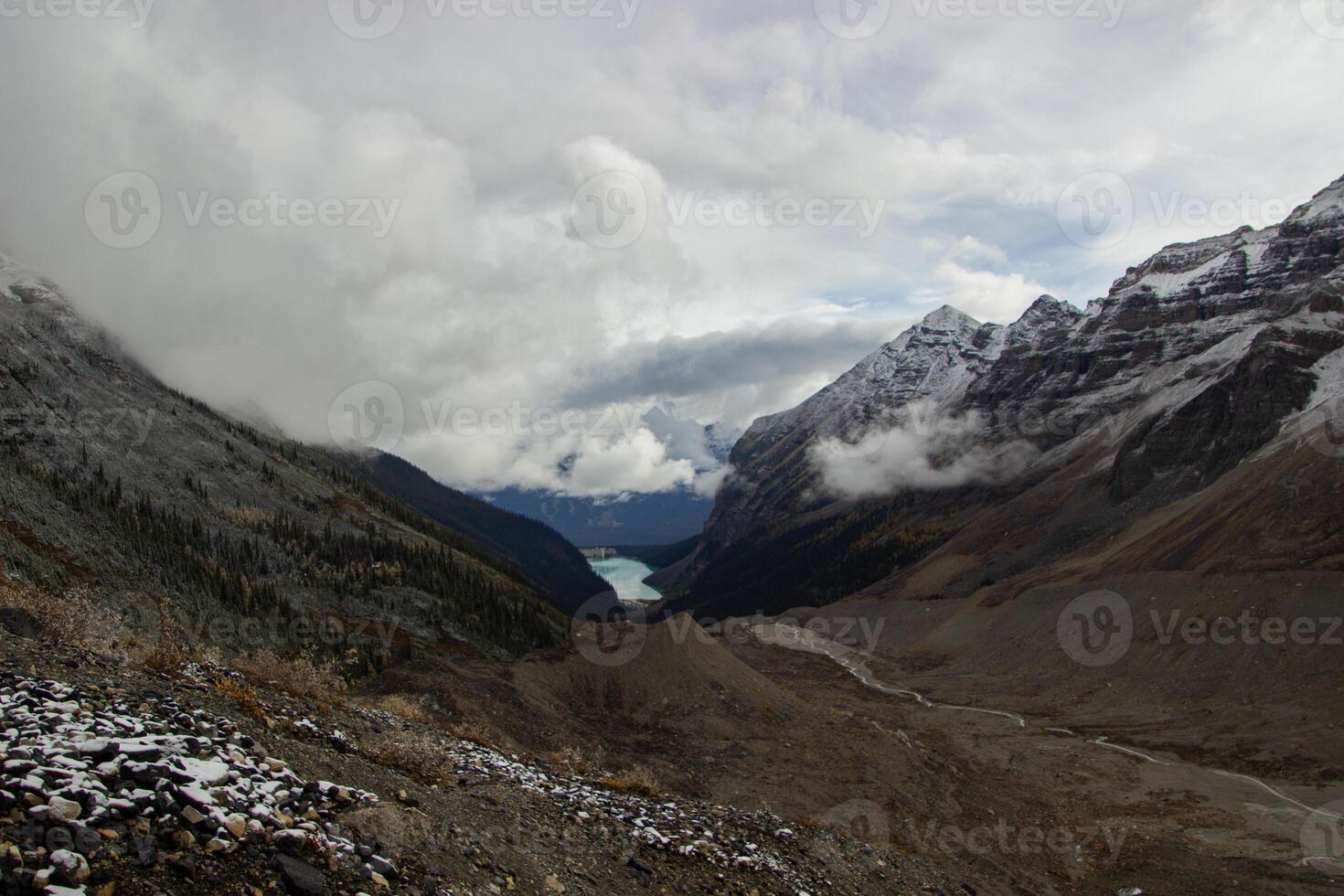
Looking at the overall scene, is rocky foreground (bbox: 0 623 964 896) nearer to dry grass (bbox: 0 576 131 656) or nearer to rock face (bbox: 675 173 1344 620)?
dry grass (bbox: 0 576 131 656)

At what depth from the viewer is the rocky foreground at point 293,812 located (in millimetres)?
8172

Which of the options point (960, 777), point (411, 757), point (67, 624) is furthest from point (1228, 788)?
point (67, 624)

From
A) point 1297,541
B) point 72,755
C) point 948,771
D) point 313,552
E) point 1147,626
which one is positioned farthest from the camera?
point 313,552

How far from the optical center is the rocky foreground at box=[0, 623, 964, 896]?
8.17 meters

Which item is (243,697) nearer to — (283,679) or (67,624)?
(283,679)

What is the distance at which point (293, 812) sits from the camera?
34.0 ft

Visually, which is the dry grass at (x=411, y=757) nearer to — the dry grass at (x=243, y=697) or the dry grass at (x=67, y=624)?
the dry grass at (x=243, y=697)

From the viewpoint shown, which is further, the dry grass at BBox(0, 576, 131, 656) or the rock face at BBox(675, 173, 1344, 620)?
the rock face at BBox(675, 173, 1344, 620)

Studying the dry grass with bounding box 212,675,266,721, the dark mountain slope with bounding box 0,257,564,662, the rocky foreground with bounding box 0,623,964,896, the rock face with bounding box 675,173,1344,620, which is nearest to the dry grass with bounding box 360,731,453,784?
the rocky foreground with bounding box 0,623,964,896

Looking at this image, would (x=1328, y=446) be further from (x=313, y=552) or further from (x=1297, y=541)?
(x=313, y=552)

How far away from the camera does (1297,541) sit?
238 ft

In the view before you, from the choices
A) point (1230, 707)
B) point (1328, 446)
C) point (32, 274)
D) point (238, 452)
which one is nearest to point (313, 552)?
point (238, 452)

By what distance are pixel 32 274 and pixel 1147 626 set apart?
26973 centimetres

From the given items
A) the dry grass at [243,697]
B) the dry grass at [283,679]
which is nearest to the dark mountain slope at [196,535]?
the dry grass at [283,679]
